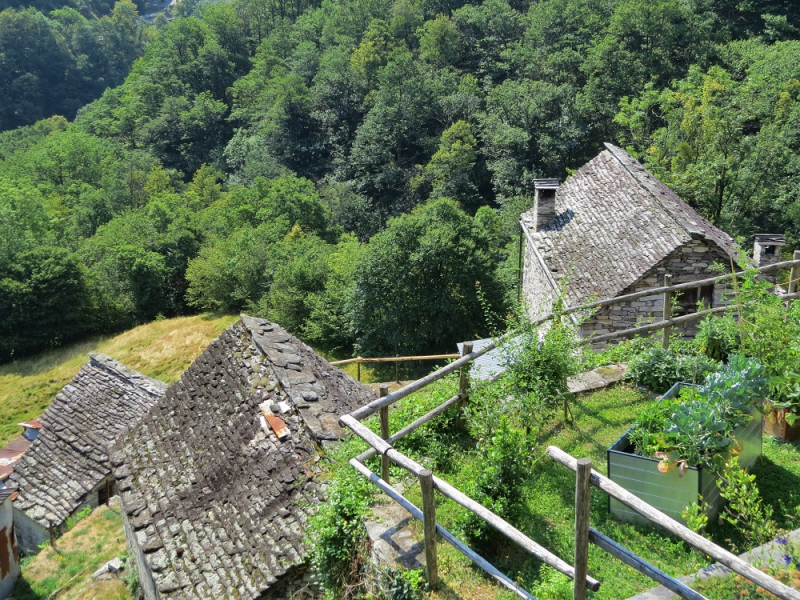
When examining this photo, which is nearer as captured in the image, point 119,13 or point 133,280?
point 133,280

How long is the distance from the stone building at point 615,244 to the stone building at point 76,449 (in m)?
11.6

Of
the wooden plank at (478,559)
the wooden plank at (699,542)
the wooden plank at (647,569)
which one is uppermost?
the wooden plank at (699,542)

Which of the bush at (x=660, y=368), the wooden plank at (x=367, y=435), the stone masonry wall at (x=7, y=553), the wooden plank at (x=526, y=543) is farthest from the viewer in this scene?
the stone masonry wall at (x=7, y=553)

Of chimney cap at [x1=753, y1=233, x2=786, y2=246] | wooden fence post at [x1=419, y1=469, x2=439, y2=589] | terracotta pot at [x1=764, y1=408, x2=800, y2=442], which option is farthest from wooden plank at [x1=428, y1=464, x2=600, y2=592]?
chimney cap at [x1=753, y1=233, x2=786, y2=246]

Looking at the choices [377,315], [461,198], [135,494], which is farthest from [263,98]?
[135,494]

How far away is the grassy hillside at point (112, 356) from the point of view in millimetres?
29469

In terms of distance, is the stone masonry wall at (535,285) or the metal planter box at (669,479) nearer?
the metal planter box at (669,479)

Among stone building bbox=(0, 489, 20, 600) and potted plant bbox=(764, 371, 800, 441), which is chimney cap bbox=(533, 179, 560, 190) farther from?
stone building bbox=(0, 489, 20, 600)

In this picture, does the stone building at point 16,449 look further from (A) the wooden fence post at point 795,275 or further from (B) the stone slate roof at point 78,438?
(A) the wooden fence post at point 795,275

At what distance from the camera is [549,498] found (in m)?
6.20

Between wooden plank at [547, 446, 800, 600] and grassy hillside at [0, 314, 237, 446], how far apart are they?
27.5 metres

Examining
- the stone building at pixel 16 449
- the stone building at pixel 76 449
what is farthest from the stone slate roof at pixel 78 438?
the stone building at pixel 16 449

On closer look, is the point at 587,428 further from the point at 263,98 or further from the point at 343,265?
the point at 263,98

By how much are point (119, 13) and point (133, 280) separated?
98.0m
